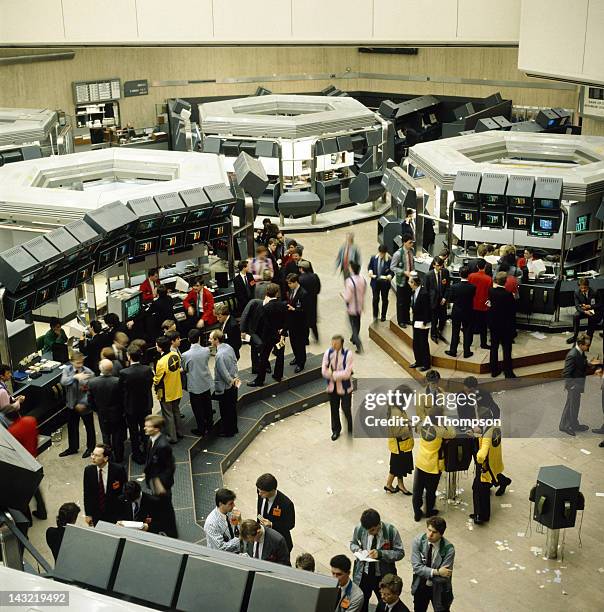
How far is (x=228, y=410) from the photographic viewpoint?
10203 mm

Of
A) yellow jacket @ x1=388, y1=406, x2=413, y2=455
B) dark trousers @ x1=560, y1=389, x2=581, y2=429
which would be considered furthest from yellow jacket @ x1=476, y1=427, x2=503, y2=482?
dark trousers @ x1=560, y1=389, x2=581, y2=429

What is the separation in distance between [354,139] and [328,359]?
986 centimetres

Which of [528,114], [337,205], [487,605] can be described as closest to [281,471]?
[487,605]

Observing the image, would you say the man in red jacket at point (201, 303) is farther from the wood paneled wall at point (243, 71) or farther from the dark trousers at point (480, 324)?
the wood paneled wall at point (243, 71)

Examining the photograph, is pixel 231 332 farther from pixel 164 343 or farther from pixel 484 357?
pixel 484 357

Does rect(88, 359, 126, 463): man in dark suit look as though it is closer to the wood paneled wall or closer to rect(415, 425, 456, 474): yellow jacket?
rect(415, 425, 456, 474): yellow jacket

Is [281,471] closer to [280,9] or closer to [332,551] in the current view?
[332,551]

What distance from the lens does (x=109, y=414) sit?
929cm

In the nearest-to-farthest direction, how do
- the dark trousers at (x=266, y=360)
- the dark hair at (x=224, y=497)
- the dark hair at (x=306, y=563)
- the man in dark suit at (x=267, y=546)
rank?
the dark hair at (x=306, y=563), the man in dark suit at (x=267, y=546), the dark hair at (x=224, y=497), the dark trousers at (x=266, y=360)

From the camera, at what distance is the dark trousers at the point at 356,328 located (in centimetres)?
1202

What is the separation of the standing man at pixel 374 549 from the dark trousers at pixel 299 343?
4525mm

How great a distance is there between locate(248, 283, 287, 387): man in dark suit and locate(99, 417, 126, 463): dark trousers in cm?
217

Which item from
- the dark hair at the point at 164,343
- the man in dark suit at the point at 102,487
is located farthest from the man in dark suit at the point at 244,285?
the man in dark suit at the point at 102,487

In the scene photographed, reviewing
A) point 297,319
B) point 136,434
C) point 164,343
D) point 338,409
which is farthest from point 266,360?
point 136,434
